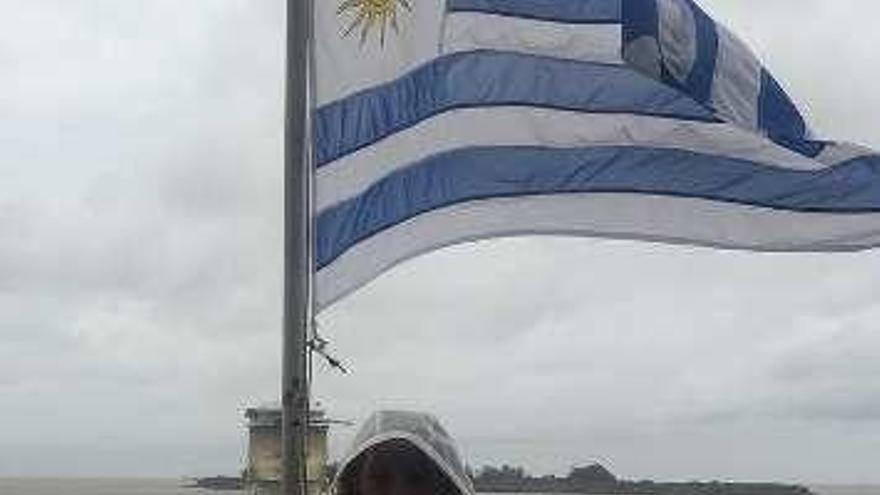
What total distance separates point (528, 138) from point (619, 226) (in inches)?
24.7

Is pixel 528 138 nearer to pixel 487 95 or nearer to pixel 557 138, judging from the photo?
pixel 557 138

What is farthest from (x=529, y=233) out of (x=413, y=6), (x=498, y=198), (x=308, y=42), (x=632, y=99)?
(x=308, y=42)

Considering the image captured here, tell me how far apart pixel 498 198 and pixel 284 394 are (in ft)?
6.83

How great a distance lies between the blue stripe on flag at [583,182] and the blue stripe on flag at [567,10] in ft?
1.97

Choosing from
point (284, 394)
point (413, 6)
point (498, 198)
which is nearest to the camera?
point (284, 394)

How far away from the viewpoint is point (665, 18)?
24.1 ft

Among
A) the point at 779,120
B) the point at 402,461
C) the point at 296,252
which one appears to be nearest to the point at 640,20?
the point at 779,120

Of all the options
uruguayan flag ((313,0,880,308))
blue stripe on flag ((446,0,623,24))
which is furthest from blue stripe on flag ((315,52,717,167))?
blue stripe on flag ((446,0,623,24))

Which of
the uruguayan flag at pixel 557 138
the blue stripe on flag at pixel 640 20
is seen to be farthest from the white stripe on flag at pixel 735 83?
the blue stripe on flag at pixel 640 20

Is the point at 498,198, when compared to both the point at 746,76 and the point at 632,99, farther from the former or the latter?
the point at 746,76

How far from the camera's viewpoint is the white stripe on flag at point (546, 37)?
731cm

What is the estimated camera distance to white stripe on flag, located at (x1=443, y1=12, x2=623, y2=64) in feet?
24.0

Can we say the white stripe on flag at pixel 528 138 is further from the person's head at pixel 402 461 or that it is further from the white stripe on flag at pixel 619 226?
the person's head at pixel 402 461

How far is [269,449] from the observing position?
6.26 m
